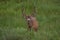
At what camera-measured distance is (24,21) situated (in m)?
Result: 8.33

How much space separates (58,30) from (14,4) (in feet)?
10.5

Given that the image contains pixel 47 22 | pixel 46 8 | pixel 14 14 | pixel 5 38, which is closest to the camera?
pixel 5 38

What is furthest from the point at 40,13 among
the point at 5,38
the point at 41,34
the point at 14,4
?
the point at 5,38

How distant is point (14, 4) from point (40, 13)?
137cm

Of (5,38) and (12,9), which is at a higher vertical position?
(5,38)

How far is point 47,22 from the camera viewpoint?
29.1ft

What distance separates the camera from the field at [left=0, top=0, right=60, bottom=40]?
21.4ft

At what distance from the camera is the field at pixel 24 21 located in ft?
21.4

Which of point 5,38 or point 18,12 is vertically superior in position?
point 5,38

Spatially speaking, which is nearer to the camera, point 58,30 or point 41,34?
point 41,34

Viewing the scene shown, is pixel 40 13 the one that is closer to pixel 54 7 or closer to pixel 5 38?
pixel 54 7

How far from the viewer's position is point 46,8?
10.5 meters

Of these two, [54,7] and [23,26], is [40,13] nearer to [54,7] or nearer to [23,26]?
[54,7]

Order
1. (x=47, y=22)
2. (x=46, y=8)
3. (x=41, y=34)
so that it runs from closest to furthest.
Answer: (x=41, y=34) → (x=47, y=22) → (x=46, y=8)
